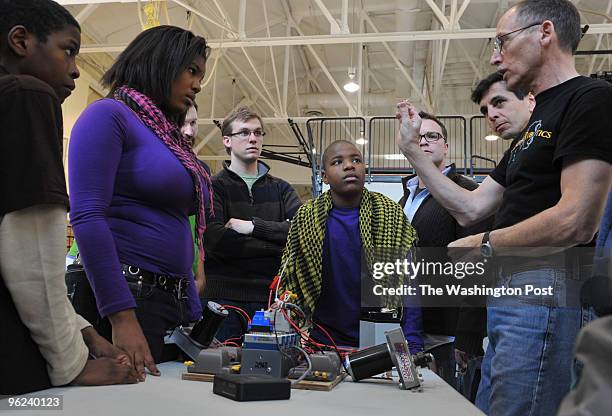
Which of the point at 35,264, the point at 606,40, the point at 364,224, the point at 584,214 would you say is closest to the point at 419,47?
the point at 606,40

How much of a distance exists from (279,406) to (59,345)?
361 mm

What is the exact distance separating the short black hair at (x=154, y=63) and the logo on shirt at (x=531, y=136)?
85 cm

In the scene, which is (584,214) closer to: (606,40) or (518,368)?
(518,368)

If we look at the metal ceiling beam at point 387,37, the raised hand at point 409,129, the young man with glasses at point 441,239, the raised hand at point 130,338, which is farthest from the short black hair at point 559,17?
the metal ceiling beam at point 387,37

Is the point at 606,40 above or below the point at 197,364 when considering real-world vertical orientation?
above

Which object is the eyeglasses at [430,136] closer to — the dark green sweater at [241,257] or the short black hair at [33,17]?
the dark green sweater at [241,257]

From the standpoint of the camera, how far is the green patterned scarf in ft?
6.15

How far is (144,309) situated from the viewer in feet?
3.77

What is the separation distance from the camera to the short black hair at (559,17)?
1.39 meters

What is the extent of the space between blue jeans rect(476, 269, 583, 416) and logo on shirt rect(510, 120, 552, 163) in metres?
0.31

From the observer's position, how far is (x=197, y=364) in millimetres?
1090

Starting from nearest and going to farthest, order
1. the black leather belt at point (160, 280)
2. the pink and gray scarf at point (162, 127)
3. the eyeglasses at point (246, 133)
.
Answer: the black leather belt at point (160, 280) → the pink and gray scarf at point (162, 127) → the eyeglasses at point (246, 133)

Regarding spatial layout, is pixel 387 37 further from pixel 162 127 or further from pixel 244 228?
pixel 162 127

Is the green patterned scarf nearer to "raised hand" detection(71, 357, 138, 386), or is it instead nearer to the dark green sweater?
the dark green sweater
